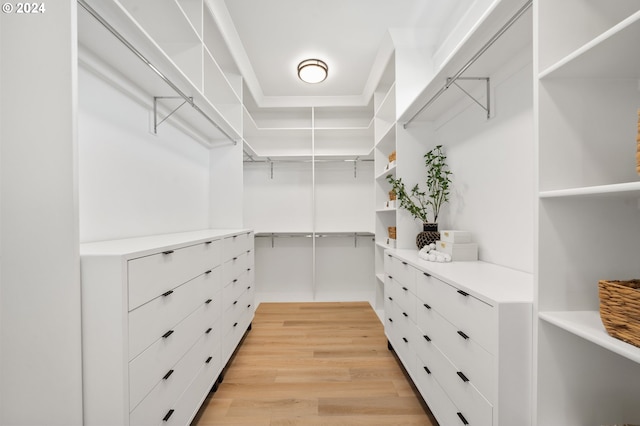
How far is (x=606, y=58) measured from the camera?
2.55ft

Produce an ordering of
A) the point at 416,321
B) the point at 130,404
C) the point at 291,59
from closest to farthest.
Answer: the point at 130,404, the point at 416,321, the point at 291,59

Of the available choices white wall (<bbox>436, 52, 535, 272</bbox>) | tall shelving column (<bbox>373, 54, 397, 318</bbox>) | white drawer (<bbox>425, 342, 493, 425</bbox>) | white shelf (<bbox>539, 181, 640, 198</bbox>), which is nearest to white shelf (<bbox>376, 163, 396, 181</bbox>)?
tall shelving column (<bbox>373, 54, 397, 318</bbox>)

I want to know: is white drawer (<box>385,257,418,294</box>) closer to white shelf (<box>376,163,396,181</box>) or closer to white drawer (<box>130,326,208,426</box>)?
white shelf (<box>376,163,396,181</box>)

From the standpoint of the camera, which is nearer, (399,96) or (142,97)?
(142,97)

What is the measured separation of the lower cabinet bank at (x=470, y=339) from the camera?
940 millimetres

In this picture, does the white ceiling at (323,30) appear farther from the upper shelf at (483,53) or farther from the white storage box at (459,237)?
the white storage box at (459,237)

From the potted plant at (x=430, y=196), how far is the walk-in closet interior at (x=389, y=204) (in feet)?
0.27

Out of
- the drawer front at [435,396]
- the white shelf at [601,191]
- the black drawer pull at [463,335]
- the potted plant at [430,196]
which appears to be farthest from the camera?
the potted plant at [430,196]

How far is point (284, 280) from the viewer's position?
12.5 ft

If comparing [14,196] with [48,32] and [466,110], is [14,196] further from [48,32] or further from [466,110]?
[466,110]

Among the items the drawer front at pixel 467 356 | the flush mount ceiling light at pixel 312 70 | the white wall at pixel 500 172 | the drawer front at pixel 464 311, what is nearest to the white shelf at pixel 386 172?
the white wall at pixel 500 172

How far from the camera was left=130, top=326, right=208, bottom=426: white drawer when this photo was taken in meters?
1.07

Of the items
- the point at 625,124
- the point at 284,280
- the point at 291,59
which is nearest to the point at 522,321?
the point at 625,124

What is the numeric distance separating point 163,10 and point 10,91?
1.15 meters
